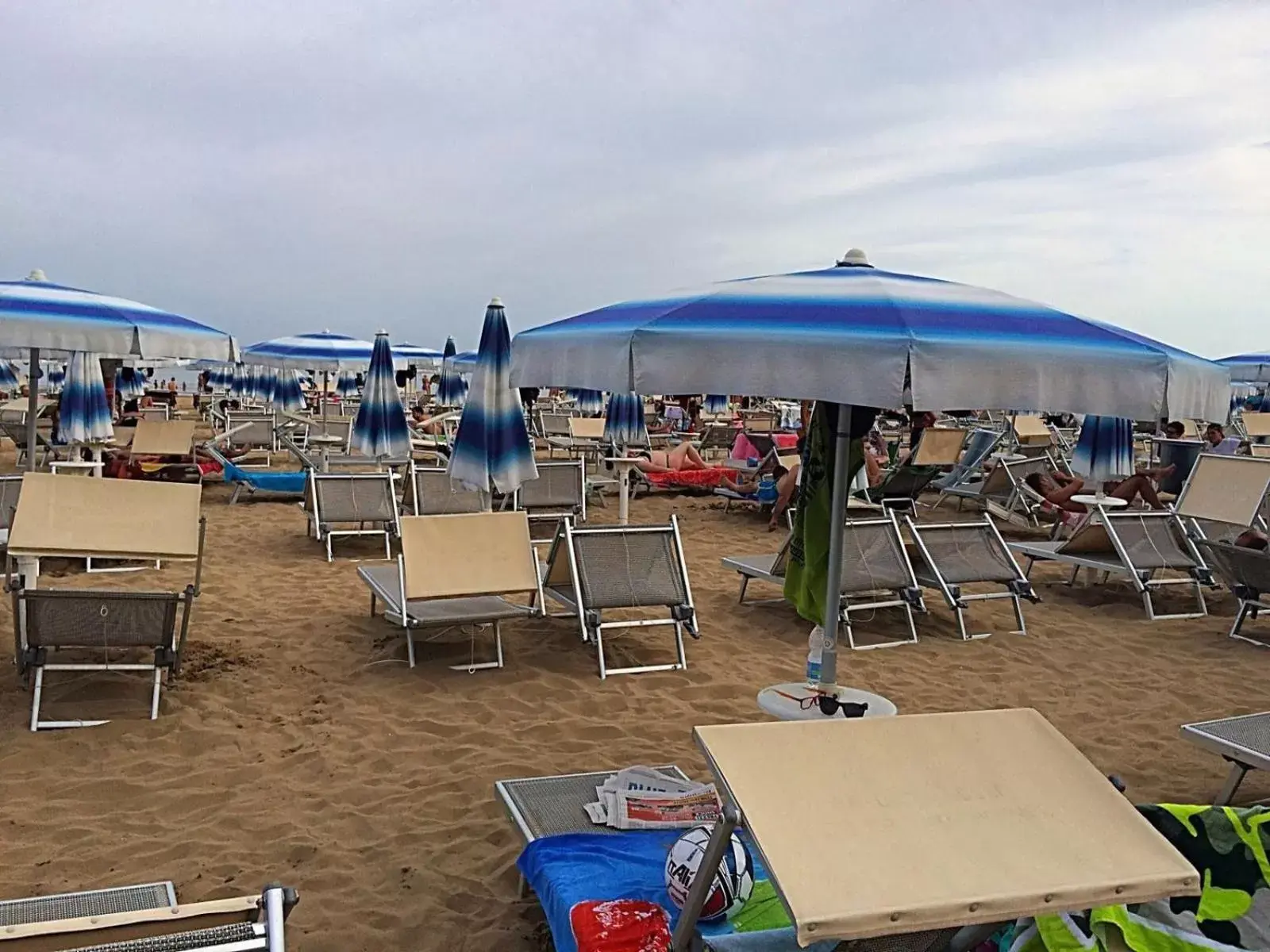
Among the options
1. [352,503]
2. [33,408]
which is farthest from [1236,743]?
[33,408]

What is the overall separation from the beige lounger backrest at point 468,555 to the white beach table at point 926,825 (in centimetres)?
321

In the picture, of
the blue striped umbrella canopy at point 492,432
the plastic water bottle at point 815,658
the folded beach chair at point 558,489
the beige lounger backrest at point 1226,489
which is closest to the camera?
the plastic water bottle at point 815,658

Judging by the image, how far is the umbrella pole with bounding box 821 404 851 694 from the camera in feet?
10.6

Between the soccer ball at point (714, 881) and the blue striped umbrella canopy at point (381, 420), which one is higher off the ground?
the blue striped umbrella canopy at point (381, 420)

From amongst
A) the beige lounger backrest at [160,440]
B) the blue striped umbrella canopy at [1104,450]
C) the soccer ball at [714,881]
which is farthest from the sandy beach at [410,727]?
the beige lounger backrest at [160,440]

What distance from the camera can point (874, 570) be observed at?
6215 millimetres

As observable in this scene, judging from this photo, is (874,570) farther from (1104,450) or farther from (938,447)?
(938,447)

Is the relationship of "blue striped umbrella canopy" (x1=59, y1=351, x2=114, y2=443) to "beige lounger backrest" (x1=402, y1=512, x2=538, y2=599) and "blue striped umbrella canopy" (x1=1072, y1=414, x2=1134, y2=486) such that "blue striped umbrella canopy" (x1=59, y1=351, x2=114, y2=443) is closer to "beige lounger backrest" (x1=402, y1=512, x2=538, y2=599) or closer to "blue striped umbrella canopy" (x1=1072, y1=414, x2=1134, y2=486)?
"beige lounger backrest" (x1=402, y1=512, x2=538, y2=599)

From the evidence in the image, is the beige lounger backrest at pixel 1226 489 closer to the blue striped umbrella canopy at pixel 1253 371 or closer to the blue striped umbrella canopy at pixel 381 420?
the blue striped umbrella canopy at pixel 381 420

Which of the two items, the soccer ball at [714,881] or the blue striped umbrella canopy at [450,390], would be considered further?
the blue striped umbrella canopy at [450,390]

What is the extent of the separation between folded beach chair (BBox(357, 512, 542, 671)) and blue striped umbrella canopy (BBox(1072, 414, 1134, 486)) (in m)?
5.20

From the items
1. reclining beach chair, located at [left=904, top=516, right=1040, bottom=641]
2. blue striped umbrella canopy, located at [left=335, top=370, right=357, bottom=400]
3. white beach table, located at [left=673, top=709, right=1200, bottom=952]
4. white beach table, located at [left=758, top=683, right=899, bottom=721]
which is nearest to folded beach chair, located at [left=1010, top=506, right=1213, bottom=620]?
reclining beach chair, located at [left=904, top=516, right=1040, bottom=641]

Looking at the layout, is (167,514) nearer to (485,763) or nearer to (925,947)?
(485,763)

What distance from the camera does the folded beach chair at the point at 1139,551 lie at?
6.86 m
